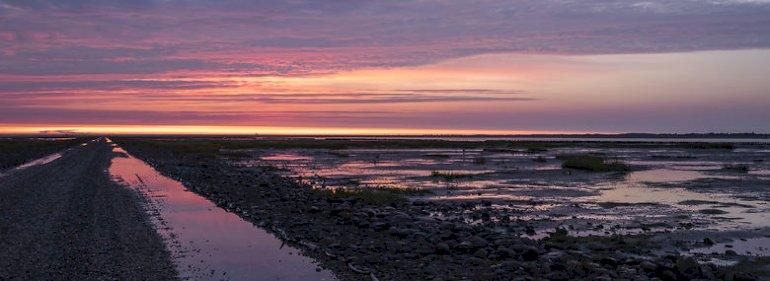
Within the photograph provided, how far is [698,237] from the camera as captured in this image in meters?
16.2

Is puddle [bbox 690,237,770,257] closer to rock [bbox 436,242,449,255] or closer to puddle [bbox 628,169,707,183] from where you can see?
rock [bbox 436,242,449,255]

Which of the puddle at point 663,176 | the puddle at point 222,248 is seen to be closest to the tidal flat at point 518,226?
the puddle at point 222,248

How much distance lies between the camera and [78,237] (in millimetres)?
15297

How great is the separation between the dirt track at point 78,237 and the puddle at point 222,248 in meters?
0.44

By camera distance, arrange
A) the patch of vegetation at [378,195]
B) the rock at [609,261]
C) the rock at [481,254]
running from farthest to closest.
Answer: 1. the patch of vegetation at [378,195]
2. the rock at [481,254]
3. the rock at [609,261]

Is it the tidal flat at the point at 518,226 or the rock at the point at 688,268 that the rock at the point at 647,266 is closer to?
the tidal flat at the point at 518,226

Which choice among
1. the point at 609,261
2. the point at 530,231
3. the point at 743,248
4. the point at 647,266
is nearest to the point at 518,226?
the point at 530,231

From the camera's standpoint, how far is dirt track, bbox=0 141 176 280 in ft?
38.5

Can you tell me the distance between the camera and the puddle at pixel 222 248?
39.7 feet

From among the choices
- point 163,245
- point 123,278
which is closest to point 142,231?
point 163,245

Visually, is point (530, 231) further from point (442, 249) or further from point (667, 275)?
point (667, 275)

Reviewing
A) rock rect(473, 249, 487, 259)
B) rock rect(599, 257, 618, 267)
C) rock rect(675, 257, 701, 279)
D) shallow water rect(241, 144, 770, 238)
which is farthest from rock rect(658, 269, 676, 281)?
shallow water rect(241, 144, 770, 238)

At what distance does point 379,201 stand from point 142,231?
30.2 feet

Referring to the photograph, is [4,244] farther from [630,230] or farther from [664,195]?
[664,195]
